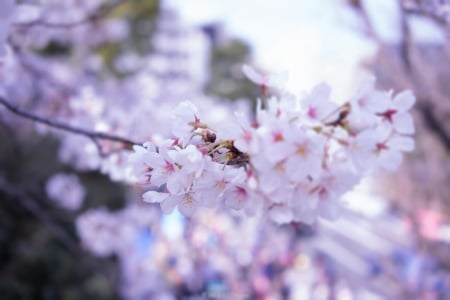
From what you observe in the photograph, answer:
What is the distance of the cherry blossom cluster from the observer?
0.80 metres

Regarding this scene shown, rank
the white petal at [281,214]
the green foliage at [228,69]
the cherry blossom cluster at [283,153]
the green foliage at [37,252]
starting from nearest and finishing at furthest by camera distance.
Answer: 1. the cherry blossom cluster at [283,153]
2. the white petal at [281,214]
3. the green foliage at [37,252]
4. the green foliage at [228,69]

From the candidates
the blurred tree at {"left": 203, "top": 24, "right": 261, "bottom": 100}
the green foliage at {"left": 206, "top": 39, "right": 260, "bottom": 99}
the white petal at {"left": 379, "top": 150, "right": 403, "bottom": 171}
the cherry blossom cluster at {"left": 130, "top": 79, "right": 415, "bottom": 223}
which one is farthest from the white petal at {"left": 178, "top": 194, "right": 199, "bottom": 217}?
the green foliage at {"left": 206, "top": 39, "right": 260, "bottom": 99}

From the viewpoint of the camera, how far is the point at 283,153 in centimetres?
78

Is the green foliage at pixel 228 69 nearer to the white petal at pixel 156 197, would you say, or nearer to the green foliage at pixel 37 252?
the green foliage at pixel 37 252

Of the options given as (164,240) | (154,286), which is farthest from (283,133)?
(164,240)

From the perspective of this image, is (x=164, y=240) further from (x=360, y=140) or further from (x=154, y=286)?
(x=360, y=140)

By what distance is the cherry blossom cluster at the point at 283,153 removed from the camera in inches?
31.4

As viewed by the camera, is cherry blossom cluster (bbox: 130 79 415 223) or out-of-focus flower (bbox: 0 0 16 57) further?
out-of-focus flower (bbox: 0 0 16 57)

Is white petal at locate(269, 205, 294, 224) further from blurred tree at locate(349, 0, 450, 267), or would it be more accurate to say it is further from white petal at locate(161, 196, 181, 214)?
blurred tree at locate(349, 0, 450, 267)

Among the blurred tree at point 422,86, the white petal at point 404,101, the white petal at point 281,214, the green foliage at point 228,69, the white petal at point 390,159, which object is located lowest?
the green foliage at point 228,69

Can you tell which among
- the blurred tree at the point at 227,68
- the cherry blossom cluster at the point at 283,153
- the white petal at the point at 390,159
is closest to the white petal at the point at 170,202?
the cherry blossom cluster at the point at 283,153

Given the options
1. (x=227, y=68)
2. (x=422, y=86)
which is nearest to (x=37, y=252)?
(x=422, y=86)

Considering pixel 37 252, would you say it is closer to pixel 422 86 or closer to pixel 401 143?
pixel 422 86

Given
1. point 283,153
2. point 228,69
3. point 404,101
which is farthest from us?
point 228,69
